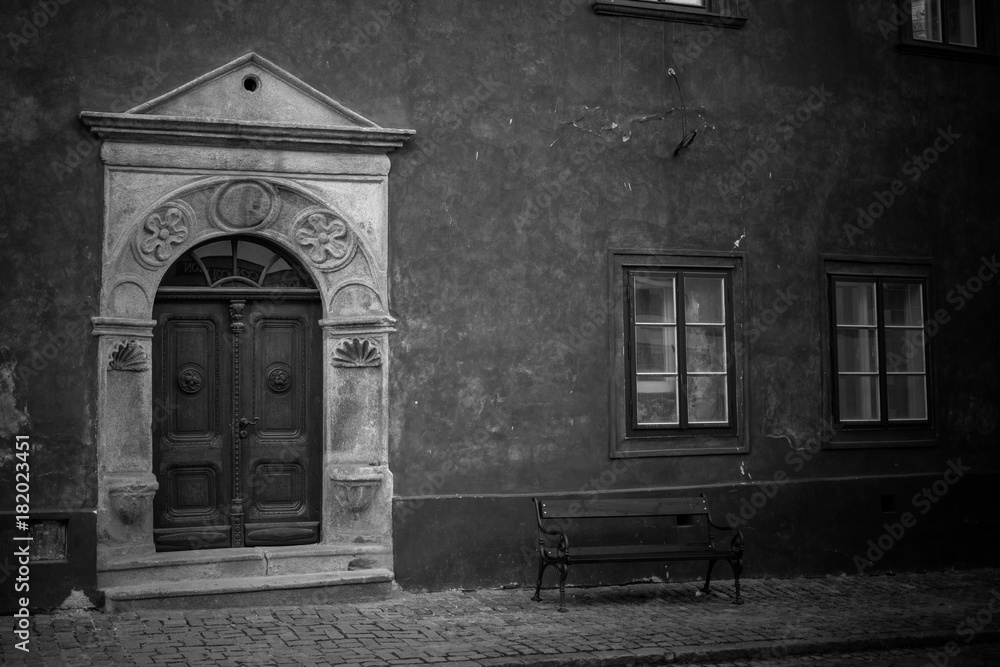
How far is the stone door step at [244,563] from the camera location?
848 centimetres

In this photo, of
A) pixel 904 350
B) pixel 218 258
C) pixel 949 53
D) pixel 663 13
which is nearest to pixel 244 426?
pixel 218 258

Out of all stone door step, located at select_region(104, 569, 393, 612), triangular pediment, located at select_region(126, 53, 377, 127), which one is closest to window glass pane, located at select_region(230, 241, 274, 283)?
triangular pediment, located at select_region(126, 53, 377, 127)

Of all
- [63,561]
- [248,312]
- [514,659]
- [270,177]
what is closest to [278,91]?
[270,177]

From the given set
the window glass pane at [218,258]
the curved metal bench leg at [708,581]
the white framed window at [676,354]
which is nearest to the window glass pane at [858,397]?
the white framed window at [676,354]

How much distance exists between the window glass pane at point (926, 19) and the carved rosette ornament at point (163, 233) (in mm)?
7501

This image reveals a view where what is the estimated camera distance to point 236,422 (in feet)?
30.2

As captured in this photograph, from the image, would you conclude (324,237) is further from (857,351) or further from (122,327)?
(857,351)

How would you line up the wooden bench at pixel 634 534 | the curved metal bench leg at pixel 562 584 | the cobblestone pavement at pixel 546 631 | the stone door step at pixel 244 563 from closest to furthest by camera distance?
1. the cobblestone pavement at pixel 546 631
2. the stone door step at pixel 244 563
3. the curved metal bench leg at pixel 562 584
4. the wooden bench at pixel 634 534

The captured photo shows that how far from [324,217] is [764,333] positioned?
428cm

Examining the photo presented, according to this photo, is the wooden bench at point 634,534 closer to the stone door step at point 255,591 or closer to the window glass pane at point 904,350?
the stone door step at point 255,591

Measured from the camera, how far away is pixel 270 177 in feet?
29.9

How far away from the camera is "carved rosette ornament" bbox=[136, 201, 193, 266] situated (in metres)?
8.76

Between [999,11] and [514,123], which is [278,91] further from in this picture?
[999,11]

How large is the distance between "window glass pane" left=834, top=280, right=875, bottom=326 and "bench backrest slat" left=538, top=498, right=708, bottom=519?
268 cm
